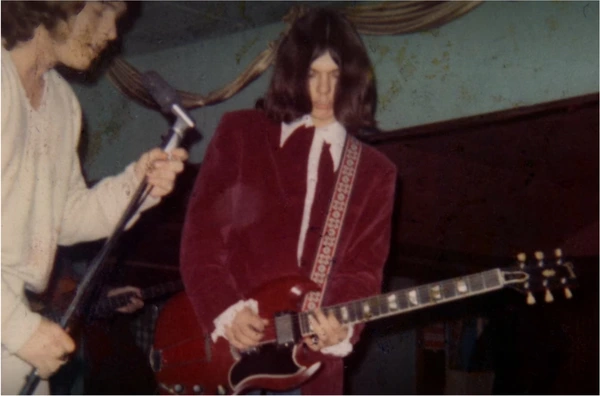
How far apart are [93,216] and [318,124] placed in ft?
1.74

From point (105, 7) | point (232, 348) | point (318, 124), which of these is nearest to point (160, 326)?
point (232, 348)

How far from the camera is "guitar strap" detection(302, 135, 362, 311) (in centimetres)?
132

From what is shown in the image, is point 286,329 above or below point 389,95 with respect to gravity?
below

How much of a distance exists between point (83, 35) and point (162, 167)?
36 centimetres

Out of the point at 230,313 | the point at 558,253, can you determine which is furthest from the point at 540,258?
the point at 230,313

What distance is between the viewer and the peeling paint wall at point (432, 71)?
1537mm

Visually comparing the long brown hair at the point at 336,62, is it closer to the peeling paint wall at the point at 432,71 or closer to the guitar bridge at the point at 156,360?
the peeling paint wall at the point at 432,71

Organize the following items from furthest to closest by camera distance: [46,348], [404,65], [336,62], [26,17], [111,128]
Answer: [111,128] < [404,65] < [336,62] < [26,17] < [46,348]

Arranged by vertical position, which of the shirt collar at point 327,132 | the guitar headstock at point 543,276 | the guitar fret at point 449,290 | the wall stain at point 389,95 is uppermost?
the wall stain at point 389,95

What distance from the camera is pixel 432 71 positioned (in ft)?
5.69

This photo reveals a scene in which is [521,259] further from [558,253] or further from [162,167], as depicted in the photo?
[162,167]

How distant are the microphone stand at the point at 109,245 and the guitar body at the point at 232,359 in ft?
1.12

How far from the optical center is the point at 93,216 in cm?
126

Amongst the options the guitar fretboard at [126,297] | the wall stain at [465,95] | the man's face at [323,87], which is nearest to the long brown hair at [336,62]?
the man's face at [323,87]
